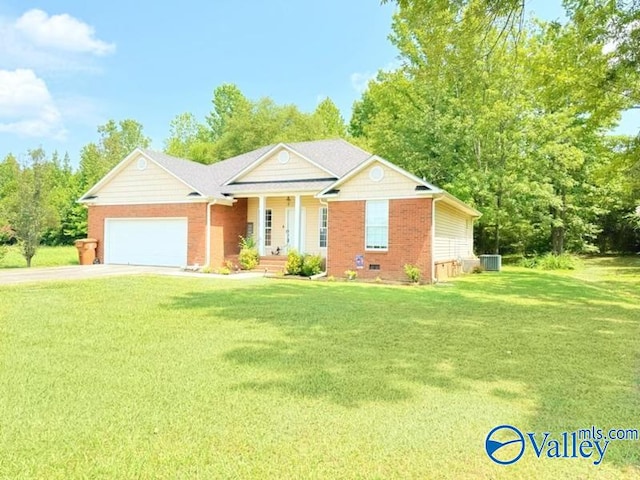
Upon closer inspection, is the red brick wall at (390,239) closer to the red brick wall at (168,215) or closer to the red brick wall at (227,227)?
the red brick wall at (227,227)

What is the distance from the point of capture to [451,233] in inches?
734

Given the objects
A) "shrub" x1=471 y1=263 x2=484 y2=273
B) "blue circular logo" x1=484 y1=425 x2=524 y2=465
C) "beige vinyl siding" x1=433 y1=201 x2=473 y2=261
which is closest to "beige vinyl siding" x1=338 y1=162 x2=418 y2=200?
"beige vinyl siding" x1=433 y1=201 x2=473 y2=261

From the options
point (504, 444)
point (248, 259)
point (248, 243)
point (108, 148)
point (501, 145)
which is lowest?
point (504, 444)

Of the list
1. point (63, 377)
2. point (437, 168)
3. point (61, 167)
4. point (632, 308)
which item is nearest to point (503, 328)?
point (632, 308)

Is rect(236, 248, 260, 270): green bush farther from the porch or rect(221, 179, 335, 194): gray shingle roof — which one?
rect(221, 179, 335, 194): gray shingle roof

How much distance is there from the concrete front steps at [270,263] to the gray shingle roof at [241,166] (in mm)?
2894

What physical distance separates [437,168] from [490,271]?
8047 mm

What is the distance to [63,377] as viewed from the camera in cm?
449

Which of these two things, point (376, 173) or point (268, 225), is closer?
point (376, 173)

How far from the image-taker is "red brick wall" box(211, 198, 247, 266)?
18.4m

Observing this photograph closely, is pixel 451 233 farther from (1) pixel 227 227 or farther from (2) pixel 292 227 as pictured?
(1) pixel 227 227

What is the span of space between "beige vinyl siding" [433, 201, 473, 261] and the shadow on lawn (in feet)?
18.4

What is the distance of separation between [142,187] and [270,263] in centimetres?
699

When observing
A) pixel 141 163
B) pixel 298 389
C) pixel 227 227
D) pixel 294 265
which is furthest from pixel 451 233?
pixel 298 389
